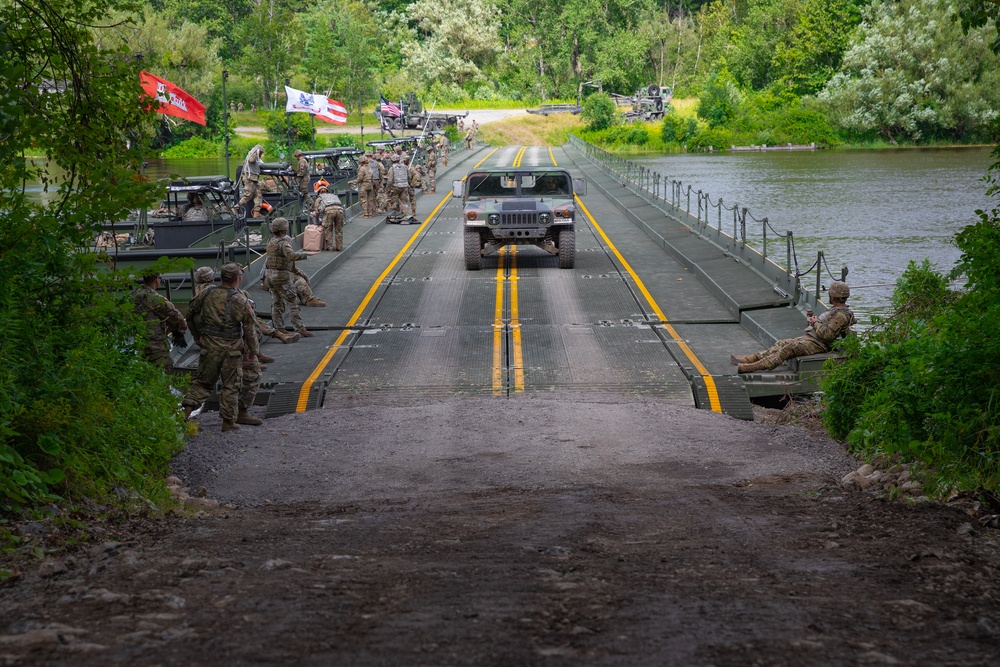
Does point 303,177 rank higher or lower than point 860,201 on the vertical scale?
higher

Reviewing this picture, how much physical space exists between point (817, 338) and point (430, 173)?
35189 mm

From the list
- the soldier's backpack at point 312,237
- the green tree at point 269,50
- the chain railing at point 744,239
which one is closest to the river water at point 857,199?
the chain railing at point 744,239

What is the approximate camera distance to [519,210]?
2314 centimetres

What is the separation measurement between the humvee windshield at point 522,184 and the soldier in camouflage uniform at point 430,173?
852 inches

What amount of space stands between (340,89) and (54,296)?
104056mm

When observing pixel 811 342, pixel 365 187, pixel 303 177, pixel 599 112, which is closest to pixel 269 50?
pixel 599 112

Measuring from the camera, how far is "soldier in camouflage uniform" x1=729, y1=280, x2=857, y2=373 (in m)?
14.0

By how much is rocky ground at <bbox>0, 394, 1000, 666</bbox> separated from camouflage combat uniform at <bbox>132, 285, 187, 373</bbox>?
2393 millimetres

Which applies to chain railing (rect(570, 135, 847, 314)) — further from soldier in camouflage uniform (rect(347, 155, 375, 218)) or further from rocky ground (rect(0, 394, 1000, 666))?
soldier in camouflage uniform (rect(347, 155, 375, 218))

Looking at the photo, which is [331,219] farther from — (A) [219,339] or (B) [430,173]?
(B) [430,173]

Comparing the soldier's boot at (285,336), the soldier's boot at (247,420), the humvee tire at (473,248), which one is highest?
the humvee tire at (473,248)

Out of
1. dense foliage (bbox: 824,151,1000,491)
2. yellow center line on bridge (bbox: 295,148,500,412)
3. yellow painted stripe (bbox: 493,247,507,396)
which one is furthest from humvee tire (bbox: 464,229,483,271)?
dense foliage (bbox: 824,151,1000,491)

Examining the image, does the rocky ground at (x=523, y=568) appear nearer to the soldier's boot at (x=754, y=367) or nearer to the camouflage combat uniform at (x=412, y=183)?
the soldier's boot at (x=754, y=367)

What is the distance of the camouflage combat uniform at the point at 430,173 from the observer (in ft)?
153
